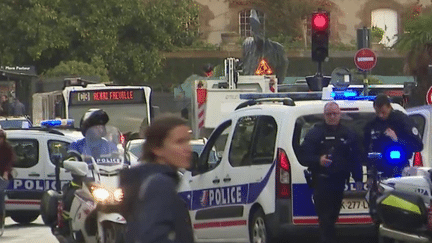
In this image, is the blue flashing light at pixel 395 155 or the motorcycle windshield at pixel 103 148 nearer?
the motorcycle windshield at pixel 103 148

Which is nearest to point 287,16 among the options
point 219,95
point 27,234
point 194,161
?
point 219,95

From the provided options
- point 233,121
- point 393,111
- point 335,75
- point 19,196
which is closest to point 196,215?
point 233,121

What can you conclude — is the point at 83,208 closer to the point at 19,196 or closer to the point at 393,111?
the point at 393,111

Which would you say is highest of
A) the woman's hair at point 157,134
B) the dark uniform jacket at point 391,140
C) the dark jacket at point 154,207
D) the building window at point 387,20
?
the building window at point 387,20

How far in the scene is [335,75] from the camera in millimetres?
26484

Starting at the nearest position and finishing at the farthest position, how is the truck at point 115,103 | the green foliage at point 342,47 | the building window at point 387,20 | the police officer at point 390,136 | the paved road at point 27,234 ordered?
the police officer at point 390,136
the paved road at point 27,234
the truck at point 115,103
the green foliage at point 342,47
the building window at point 387,20

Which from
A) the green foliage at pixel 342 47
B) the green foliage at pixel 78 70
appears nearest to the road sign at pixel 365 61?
the green foliage at pixel 78 70

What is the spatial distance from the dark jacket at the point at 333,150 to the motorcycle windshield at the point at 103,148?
198 centimetres

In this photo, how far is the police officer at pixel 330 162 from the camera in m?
13.5

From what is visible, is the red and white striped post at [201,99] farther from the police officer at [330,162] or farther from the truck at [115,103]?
the police officer at [330,162]

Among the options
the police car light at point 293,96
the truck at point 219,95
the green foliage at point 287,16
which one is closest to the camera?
the police car light at point 293,96

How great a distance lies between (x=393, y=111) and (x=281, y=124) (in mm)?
1661

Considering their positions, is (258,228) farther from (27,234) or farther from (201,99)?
(201,99)

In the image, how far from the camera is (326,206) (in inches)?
A: 530
